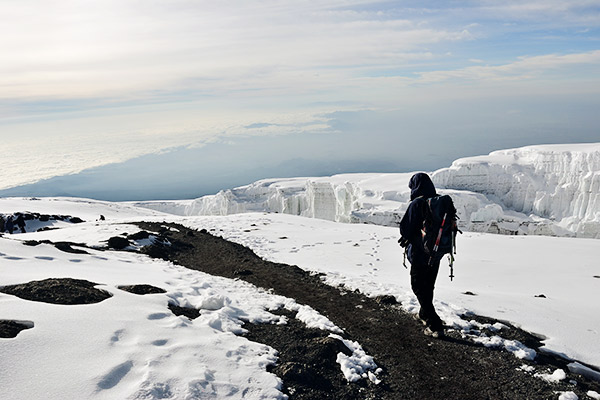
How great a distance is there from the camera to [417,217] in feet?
25.6

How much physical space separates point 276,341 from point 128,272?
635 cm

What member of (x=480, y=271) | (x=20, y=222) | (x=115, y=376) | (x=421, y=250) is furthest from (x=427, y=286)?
(x=20, y=222)

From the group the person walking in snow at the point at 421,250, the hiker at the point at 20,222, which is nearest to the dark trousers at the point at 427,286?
the person walking in snow at the point at 421,250

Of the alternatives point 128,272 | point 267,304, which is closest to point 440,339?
point 267,304

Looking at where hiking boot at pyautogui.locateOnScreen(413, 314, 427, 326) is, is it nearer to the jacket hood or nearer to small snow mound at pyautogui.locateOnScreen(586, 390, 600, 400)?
the jacket hood

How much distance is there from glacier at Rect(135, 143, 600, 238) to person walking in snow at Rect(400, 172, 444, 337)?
50.5 meters

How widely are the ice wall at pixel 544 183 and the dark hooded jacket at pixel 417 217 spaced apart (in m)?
60.2

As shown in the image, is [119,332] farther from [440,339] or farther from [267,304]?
[440,339]

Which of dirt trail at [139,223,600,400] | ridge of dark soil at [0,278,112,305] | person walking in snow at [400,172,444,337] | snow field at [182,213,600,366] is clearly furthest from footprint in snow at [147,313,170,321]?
snow field at [182,213,600,366]

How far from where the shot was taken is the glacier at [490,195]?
2357 inches

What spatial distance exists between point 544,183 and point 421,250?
7112 cm

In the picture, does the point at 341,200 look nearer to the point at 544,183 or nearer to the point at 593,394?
the point at 544,183

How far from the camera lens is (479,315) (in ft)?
30.3

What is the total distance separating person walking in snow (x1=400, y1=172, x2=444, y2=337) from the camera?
7.80 meters
